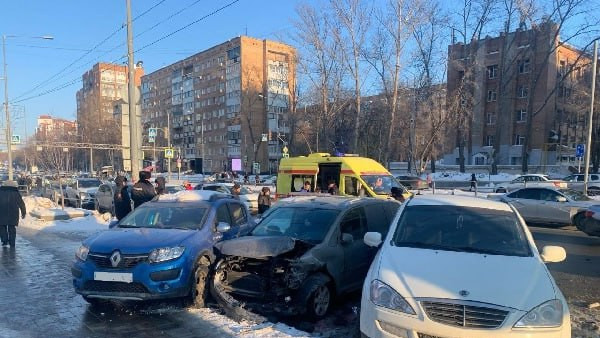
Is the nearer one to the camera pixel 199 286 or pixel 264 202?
pixel 199 286

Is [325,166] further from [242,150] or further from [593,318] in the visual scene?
[242,150]

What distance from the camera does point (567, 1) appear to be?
Answer: 1577 inches

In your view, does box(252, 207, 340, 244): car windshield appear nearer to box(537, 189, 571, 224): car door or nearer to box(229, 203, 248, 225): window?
box(229, 203, 248, 225): window

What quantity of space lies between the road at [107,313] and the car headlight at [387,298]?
1224mm

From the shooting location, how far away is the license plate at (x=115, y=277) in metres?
5.51

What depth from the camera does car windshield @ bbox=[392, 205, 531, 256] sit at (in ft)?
15.5

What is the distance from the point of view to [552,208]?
15180 mm

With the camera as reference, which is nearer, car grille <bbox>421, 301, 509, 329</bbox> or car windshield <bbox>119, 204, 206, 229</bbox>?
car grille <bbox>421, 301, 509, 329</bbox>

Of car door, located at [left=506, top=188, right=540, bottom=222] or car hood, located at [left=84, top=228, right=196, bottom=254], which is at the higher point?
car hood, located at [left=84, top=228, right=196, bottom=254]

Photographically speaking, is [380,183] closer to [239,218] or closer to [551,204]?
[551,204]

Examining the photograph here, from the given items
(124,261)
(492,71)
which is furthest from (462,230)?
(492,71)

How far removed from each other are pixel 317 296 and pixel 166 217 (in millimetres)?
2947

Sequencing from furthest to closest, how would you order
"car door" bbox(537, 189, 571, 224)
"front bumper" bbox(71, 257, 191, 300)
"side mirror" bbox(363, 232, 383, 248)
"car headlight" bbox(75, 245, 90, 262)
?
"car door" bbox(537, 189, 571, 224) → "car headlight" bbox(75, 245, 90, 262) → "front bumper" bbox(71, 257, 191, 300) → "side mirror" bbox(363, 232, 383, 248)

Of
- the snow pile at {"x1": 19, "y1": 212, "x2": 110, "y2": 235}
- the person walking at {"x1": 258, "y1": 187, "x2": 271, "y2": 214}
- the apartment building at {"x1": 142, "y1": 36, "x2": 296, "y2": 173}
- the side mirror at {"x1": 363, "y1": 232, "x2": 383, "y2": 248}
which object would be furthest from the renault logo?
the apartment building at {"x1": 142, "y1": 36, "x2": 296, "y2": 173}
